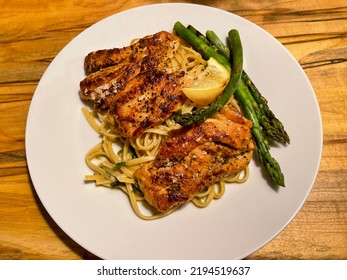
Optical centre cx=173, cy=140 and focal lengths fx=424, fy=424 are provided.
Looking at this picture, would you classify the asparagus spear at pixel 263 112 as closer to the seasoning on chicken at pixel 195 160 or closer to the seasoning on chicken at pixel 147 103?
the seasoning on chicken at pixel 195 160

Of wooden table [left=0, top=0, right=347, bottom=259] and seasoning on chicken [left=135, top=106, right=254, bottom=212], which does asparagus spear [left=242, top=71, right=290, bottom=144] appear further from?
wooden table [left=0, top=0, right=347, bottom=259]

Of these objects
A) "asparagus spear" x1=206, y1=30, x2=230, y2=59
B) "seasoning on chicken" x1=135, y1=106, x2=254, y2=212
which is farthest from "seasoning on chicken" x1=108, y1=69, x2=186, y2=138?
"asparagus spear" x1=206, y1=30, x2=230, y2=59

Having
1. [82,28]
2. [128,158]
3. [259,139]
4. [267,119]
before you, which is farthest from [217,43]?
[82,28]

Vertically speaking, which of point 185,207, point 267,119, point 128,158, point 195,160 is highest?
point 267,119

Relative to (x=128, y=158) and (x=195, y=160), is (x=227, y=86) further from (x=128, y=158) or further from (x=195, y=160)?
(x=128, y=158)

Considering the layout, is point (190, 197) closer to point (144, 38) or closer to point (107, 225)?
point (107, 225)
